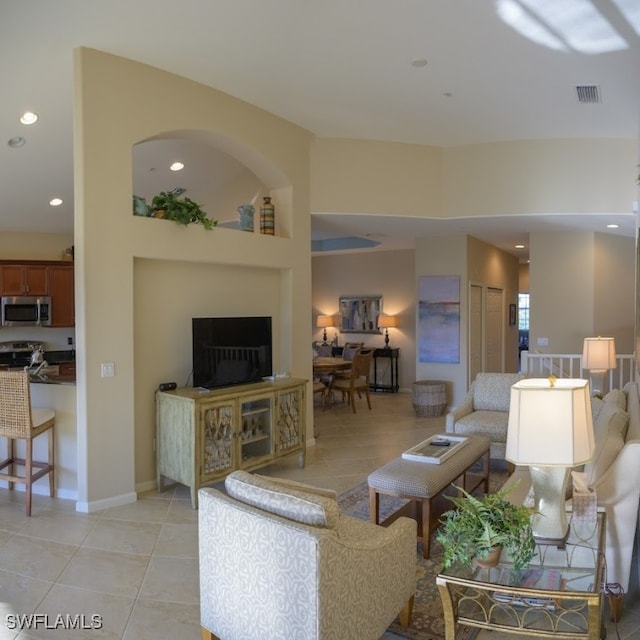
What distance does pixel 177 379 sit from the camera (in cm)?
505

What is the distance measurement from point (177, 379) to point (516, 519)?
3608mm

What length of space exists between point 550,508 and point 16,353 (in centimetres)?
796

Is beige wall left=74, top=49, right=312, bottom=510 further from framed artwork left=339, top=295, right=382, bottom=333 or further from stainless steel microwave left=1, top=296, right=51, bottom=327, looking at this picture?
framed artwork left=339, top=295, right=382, bottom=333

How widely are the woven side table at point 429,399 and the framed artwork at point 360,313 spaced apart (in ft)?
9.31

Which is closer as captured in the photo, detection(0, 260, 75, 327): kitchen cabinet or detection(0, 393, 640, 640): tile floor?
detection(0, 393, 640, 640): tile floor

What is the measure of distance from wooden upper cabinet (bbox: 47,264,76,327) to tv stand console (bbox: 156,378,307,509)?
14.9ft

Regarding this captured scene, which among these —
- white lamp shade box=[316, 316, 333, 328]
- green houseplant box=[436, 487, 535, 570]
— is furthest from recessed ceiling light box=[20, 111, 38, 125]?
white lamp shade box=[316, 316, 333, 328]

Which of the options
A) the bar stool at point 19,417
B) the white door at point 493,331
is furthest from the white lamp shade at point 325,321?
the bar stool at point 19,417

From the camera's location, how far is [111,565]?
3369 mm

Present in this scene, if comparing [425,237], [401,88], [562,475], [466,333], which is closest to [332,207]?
[401,88]

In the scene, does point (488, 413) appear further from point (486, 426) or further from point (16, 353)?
point (16, 353)

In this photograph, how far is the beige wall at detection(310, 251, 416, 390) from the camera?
34.3ft

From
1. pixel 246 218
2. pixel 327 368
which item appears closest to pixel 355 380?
pixel 327 368

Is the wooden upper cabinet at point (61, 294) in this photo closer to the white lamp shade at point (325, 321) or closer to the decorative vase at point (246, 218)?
the decorative vase at point (246, 218)
